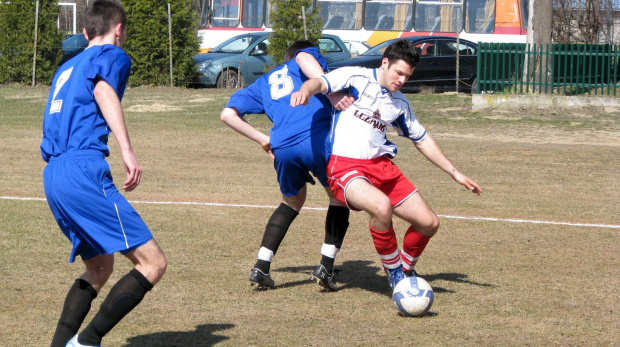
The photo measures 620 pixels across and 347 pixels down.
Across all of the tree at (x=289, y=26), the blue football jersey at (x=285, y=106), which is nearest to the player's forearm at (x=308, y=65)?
the blue football jersey at (x=285, y=106)

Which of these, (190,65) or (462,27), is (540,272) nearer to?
(190,65)

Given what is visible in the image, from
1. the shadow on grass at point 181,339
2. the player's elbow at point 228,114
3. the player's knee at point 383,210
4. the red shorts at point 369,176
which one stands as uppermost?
the player's elbow at point 228,114

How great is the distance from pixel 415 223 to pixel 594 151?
9.95 m

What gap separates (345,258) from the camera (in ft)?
25.4

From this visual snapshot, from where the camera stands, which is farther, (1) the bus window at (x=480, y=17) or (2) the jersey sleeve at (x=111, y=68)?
(1) the bus window at (x=480, y=17)

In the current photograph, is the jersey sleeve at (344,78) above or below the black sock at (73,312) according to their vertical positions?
above

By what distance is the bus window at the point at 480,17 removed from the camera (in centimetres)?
2833

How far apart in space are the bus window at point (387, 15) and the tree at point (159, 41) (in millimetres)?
6238

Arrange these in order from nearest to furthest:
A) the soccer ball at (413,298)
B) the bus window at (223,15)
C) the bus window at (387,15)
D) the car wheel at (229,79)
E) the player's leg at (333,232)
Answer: the soccer ball at (413,298) < the player's leg at (333,232) < the car wheel at (229,79) < the bus window at (387,15) < the bus window at (223,15)

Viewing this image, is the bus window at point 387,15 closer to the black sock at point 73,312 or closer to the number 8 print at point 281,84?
the number 8 print at point 281,84

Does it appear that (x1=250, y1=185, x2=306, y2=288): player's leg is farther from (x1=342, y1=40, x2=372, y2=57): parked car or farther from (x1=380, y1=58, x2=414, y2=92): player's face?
(x1=342, y1=40, x2=372, y2=57): parked car

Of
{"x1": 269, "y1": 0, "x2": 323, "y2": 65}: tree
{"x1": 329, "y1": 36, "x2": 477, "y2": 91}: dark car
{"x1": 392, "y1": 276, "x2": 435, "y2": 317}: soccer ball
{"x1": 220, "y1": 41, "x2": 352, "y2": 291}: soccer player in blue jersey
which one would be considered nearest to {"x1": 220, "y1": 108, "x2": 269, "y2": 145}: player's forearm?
{"x1": 220, "y1": 41, "x2": 352, "y2": 291}: soccer player in blue jersey

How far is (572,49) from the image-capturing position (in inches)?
808

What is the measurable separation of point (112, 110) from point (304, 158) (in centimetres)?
212
